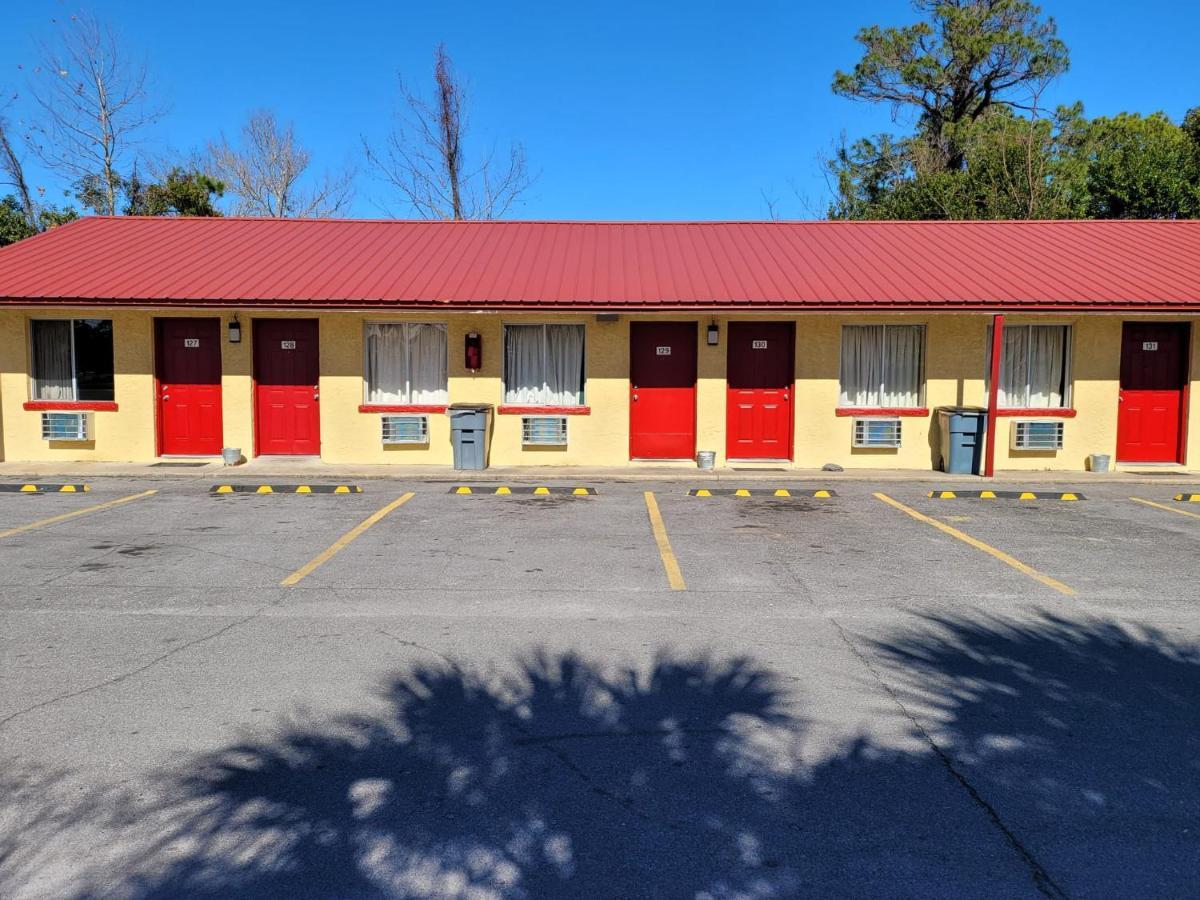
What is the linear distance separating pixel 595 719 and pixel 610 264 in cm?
1239

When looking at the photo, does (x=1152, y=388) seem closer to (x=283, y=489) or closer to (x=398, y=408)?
(x=398, y=408)

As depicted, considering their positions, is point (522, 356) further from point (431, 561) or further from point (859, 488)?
point (431, 561)

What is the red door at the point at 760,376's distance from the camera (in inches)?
599

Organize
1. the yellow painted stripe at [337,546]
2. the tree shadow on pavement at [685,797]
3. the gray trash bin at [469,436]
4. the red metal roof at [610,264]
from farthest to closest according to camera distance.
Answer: the gray trash bin at [469,436], the red metal roof at [610,264], the yellow painted stripe at [337,546], the tree shadow on pavement at [685,797]

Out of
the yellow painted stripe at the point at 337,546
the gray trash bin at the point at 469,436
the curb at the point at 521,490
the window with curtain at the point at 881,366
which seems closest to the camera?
the yellow painted stripe at the point at 337,546

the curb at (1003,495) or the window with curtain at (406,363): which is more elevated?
the window with curtain at (406,363)

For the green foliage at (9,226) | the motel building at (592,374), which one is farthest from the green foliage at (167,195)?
the motel building at (592,374)

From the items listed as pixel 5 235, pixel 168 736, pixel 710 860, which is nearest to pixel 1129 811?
pixel 710 860

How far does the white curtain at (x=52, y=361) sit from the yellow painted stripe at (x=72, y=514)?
429 cm

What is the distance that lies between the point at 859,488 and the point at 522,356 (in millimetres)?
5828

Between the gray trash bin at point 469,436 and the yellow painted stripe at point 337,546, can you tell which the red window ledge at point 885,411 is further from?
the yellow painted stripe at point 337,546

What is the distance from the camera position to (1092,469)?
15.0 m

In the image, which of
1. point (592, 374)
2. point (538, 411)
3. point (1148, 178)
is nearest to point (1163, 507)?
point (592, 374)

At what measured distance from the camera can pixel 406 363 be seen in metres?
15.4
